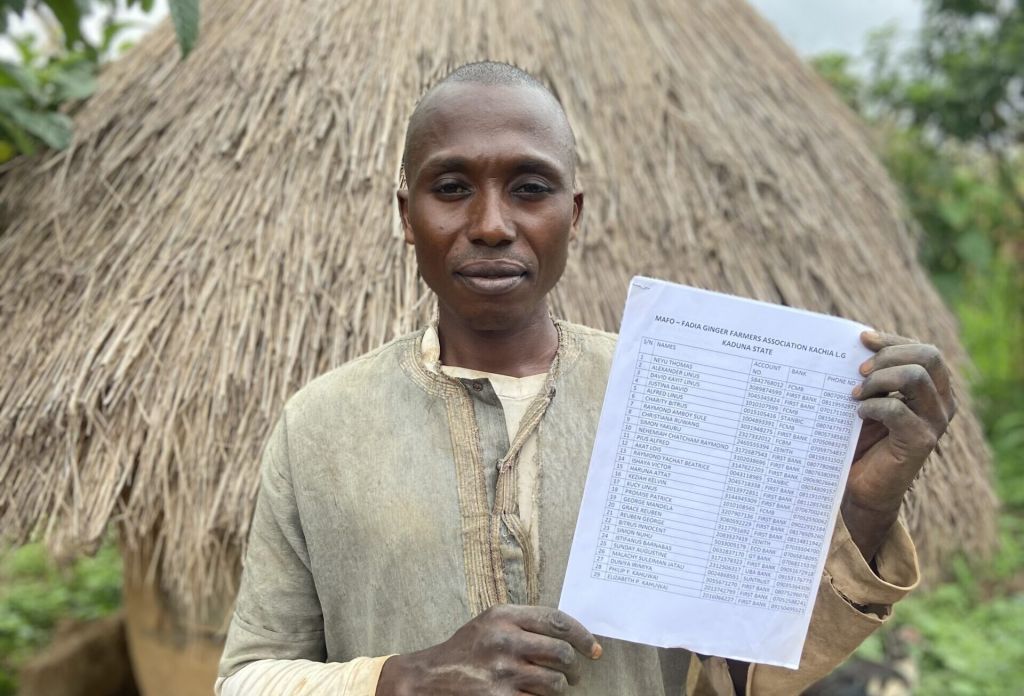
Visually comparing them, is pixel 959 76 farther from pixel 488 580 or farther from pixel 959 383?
pixel 488 580

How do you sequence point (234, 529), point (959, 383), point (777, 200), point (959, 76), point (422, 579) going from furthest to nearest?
point (959, 76), point (959, 383), point (777, 200), point (234, 529), point (422, 579)

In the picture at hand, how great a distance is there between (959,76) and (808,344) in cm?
506

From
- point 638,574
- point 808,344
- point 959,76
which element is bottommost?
point 638,574

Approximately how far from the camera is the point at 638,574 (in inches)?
45.5

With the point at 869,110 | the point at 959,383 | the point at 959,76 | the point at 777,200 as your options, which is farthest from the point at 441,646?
the point at 869,110

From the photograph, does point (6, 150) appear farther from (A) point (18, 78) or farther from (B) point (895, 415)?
(B) point (895, 415)

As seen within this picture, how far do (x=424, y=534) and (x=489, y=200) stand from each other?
1.39ft

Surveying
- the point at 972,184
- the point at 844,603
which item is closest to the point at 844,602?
the point at 844,603

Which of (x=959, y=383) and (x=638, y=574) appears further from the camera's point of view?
(x=959, y=383)

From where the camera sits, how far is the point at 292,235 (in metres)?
2.23

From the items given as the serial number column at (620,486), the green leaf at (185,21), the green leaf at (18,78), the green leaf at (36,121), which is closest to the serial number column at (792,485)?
the serial number column at (620,486)

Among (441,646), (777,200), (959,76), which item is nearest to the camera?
(441,646)

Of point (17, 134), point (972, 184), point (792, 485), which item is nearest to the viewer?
point (792, 485)

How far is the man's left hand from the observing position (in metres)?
1.09
